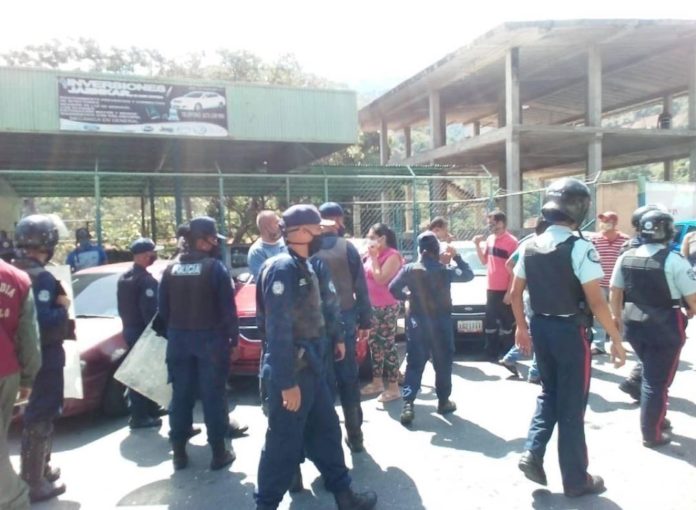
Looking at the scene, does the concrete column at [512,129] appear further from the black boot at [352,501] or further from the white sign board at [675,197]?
the black boot at [352,501]

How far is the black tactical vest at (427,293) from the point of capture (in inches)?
190

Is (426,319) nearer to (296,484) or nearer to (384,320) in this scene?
(384,320)

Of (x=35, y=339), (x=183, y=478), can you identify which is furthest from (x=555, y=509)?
(x=35, y=339)

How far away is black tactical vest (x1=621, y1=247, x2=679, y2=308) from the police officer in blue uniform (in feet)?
4.73

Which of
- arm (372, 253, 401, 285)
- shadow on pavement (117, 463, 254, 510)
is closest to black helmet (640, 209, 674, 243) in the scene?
arm (372, 253, 401, 285)

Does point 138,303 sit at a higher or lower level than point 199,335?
higher

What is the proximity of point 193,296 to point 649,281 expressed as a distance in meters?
3.25

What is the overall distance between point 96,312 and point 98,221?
121 inches

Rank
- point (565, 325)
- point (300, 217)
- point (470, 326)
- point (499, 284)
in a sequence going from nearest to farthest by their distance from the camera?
point (300, 217) < point (565, 325) < point (499, 284) < point (470, 326)

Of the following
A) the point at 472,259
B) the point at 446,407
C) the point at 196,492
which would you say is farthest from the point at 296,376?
the point at 472,259

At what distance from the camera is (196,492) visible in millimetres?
3707

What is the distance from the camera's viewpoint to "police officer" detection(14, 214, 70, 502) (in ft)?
11.7

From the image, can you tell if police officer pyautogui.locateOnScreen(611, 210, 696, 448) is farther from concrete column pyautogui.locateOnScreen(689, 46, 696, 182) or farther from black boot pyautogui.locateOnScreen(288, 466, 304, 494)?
concrete column pyautogui.locateOnScreen(689, 46, 696, 182)

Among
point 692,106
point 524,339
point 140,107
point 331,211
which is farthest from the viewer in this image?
point 692,106
